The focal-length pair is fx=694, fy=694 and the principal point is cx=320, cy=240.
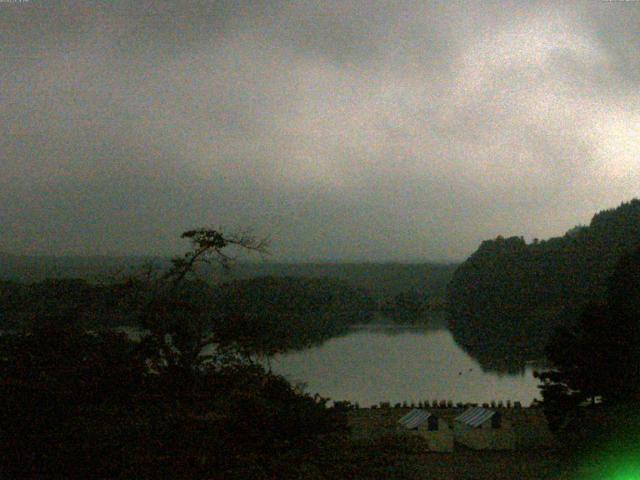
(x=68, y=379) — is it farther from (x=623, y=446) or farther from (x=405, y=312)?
(x=405, y=312)

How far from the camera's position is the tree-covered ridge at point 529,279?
45.2m

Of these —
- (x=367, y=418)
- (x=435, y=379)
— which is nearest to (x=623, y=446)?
(x=367, y=418)

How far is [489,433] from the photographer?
564 inches

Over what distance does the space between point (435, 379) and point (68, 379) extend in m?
25.3

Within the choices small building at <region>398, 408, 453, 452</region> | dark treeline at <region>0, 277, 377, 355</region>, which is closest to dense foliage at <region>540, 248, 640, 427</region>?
small building at <region>398, 408, 453, 452</region>

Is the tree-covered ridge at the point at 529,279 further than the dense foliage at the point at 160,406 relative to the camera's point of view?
Yes

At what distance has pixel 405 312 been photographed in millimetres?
65562

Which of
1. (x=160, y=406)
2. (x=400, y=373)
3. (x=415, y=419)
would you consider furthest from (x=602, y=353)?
(x=400, y=373)

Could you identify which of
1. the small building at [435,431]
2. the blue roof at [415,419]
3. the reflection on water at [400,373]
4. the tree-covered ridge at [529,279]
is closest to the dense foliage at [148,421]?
the small building at [435,431]

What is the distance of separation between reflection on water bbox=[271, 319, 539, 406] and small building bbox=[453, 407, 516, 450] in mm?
4626

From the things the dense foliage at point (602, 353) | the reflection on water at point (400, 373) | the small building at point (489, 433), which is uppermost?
the dense foliage at point (602, 353)

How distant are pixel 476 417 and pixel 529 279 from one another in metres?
37.5

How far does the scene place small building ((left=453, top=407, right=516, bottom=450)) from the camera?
14328mm

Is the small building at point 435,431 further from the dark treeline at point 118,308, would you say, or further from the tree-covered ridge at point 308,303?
the tree-covered ridge at point 308,303
